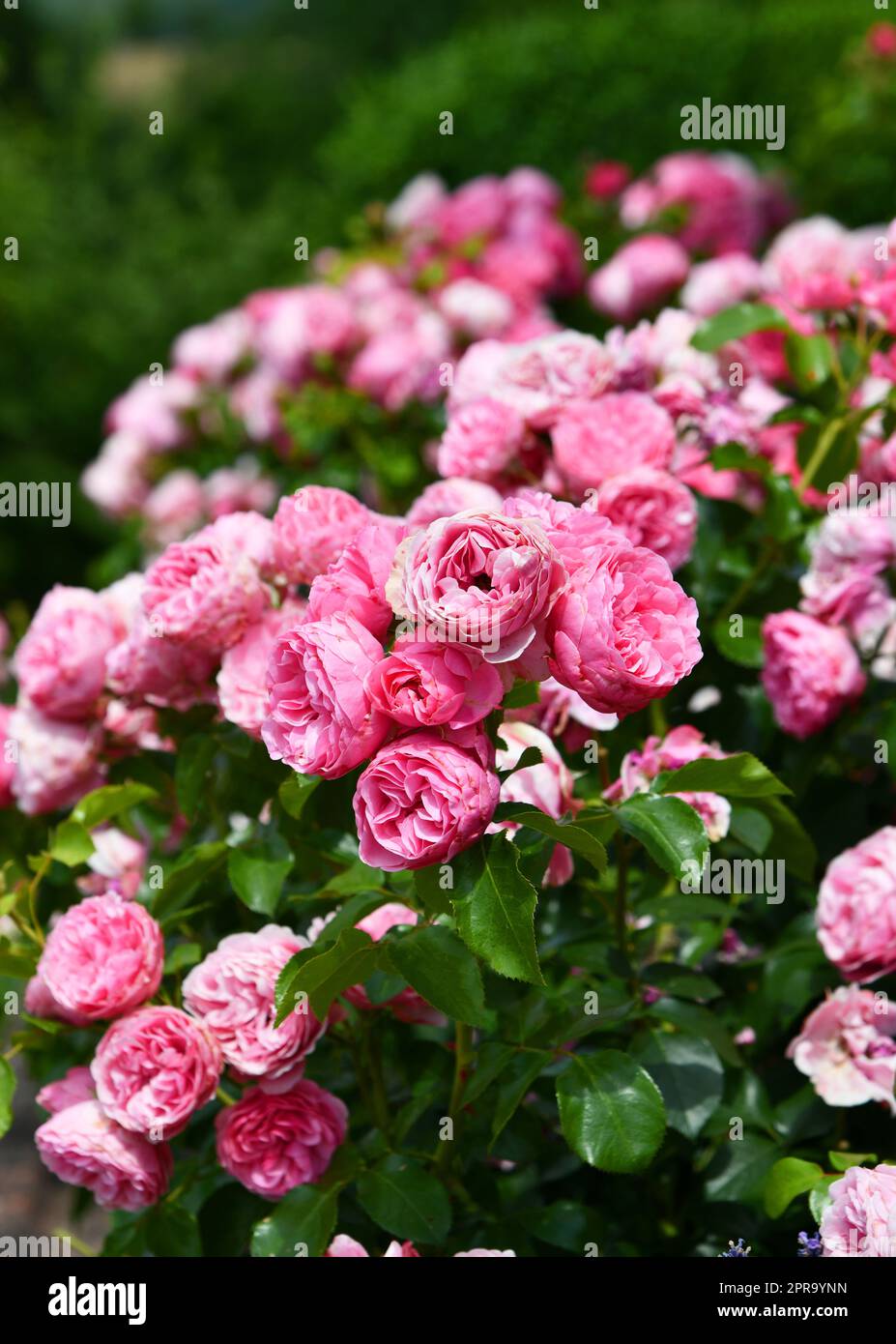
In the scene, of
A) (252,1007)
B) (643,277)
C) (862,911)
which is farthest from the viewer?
(643,277)

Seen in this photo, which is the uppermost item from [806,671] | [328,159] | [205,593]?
[328,159]

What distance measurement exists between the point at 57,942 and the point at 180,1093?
186 millimetres

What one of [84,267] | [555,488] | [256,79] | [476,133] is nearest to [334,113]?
[256,79]

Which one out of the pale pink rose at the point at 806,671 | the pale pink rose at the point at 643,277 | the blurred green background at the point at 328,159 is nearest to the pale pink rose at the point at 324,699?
the pale pink rose at the point at 806,671

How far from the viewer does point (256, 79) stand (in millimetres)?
14000

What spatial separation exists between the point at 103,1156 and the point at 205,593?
528 mm

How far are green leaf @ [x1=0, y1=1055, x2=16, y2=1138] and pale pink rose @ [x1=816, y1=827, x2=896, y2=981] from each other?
31.0 inches

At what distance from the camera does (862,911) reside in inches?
56.2

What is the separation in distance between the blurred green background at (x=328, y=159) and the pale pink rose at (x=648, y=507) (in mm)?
3351

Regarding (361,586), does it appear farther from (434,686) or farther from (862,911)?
(862,911)

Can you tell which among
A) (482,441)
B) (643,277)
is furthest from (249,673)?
(643,277)

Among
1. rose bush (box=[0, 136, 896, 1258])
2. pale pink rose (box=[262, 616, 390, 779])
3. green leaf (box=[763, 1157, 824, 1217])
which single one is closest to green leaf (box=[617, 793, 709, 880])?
rose bush (box=[0, 136, 896, 1258])

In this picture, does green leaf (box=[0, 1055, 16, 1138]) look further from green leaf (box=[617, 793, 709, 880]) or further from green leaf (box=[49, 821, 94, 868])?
green leaf (box=[617, 793, 709, 880])
